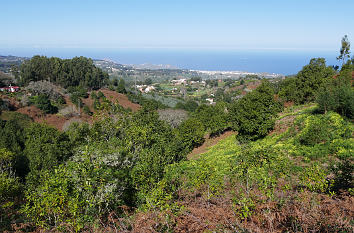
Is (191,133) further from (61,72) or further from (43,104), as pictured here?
(61,72)

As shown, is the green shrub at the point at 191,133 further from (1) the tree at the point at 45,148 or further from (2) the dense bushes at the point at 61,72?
(2) the dense bushes at the point at 61,72

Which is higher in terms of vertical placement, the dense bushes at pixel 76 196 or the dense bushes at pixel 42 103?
the dense bushes at pixel 76 196

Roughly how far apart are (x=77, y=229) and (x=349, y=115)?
16144 millimetres

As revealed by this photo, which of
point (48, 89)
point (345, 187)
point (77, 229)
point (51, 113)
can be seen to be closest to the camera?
point (77, 229)

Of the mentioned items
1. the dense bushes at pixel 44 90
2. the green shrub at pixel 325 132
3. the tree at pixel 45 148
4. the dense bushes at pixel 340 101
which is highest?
the dense bushes at pixel 340 101

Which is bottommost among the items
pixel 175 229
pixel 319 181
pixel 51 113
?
pixel 51 113

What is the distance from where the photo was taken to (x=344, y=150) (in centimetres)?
1078

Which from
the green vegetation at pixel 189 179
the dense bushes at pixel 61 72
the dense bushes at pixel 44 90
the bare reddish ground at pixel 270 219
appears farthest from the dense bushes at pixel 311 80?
the dense bushes at pixel 61 72

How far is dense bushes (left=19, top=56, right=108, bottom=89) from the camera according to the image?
52.1 metres

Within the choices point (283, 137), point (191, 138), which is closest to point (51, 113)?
point (191, 138)

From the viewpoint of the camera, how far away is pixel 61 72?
5372 cm

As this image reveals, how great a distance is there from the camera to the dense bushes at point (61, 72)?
2050 inches

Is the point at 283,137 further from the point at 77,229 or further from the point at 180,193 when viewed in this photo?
the point at 77,229

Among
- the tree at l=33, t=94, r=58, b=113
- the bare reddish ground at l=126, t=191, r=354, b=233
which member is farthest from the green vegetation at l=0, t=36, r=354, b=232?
the tree at l=33, t=94, r=58, b=113
